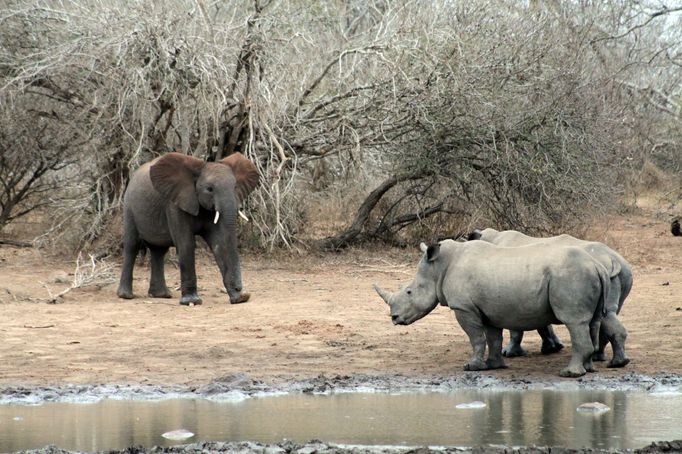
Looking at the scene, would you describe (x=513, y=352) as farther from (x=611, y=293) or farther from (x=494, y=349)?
(x=611, y=293)

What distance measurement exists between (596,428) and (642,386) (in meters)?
1.62

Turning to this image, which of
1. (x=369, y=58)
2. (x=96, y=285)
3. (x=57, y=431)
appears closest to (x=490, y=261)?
(x=57, y=431)

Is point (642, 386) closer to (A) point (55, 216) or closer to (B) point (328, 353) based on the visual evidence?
(B) point (328, 353)

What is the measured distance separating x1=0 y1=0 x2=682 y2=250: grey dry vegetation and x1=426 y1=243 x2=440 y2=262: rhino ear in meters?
5.58

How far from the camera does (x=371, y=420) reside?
803cm

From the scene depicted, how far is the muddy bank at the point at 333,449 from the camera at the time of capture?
6.86 meters

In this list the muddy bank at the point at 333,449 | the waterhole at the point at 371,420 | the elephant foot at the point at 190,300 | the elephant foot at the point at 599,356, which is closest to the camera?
the muddy bank at the point at 333,449

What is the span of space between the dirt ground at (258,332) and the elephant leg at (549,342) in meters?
0.12

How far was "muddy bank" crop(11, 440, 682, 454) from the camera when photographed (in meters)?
6.86

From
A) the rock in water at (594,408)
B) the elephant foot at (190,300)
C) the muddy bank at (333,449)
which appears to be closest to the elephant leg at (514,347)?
the rock in water at (594,408)

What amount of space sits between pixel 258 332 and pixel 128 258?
3146mm

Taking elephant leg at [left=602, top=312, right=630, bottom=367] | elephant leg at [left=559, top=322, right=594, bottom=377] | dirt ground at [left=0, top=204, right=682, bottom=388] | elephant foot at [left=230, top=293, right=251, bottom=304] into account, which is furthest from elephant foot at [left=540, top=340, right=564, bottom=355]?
elephant foot at [left=230, top=293, right=251, bottom=304]

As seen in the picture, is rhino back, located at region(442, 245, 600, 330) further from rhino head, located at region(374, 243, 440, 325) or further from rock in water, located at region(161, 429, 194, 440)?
rock in water, located at region(161, 429, 194, 440)

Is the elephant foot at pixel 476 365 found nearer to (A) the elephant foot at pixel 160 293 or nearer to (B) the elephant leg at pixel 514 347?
(B) the elephant leg at pixel 514 347
